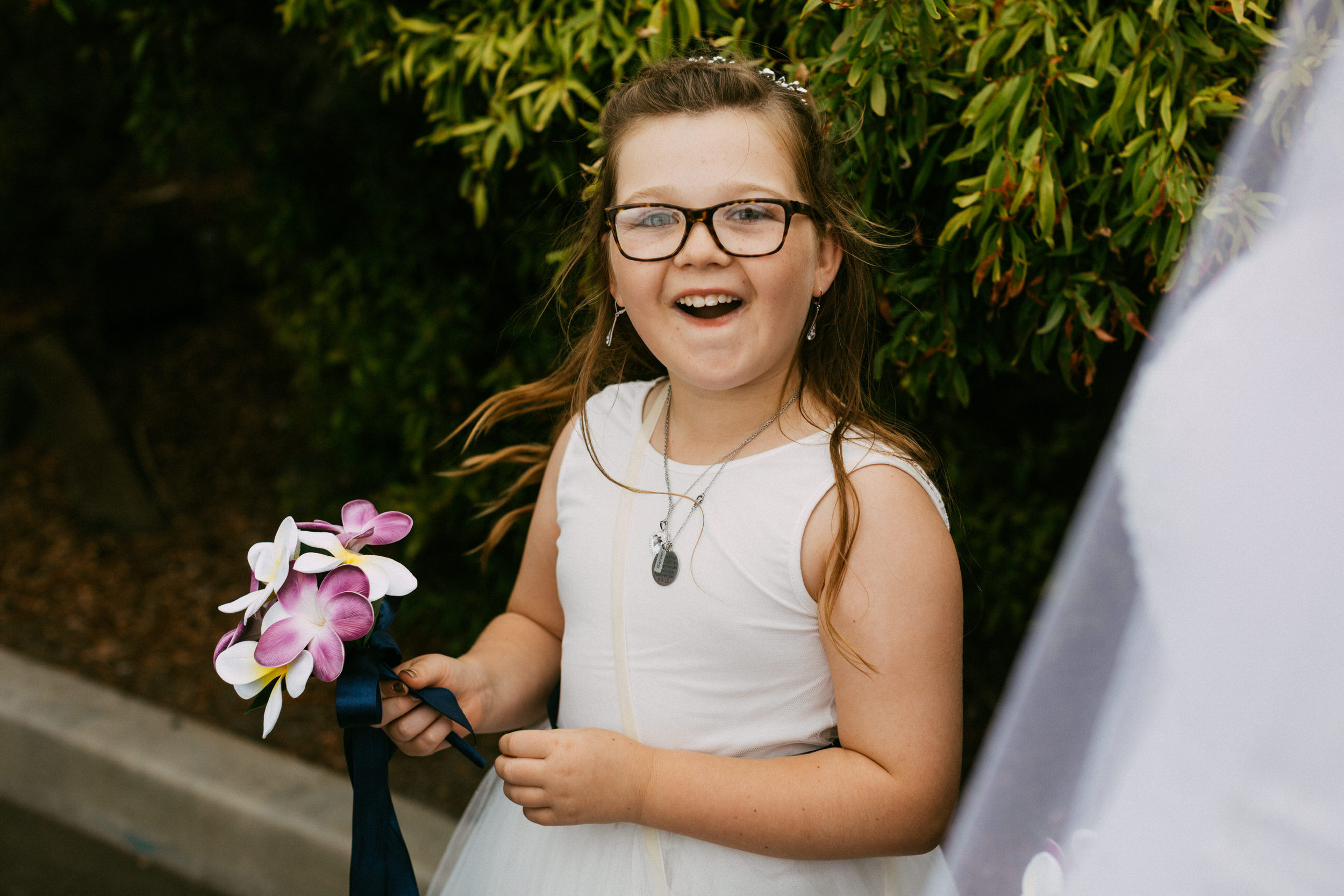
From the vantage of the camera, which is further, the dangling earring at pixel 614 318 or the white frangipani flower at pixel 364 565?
the dangling earring at pixel 614 318

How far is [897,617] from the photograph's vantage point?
3.70 ft

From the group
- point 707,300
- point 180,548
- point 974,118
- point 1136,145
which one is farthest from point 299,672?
point 180,548

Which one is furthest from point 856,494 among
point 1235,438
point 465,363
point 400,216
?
point 400,216

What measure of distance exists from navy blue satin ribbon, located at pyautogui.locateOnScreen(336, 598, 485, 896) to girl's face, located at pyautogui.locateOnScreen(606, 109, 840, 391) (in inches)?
20.3

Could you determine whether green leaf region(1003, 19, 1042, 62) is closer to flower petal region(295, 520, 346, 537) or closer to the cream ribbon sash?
the cream ribbon sash

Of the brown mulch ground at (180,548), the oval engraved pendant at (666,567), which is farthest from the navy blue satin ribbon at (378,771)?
the brown mulch ground at (180,548)

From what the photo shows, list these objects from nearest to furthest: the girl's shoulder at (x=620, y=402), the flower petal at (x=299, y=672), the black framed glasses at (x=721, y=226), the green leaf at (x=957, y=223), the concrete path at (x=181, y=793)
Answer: the flower petal at (x=299, y=672) < the black framed glasses at (x=721, y=226) < the green leaf at (x=957, y=223) < the girl's shoulder at (x=620, y=402) < the concrete path at (x=181, y=793)

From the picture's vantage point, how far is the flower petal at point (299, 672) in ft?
3.55

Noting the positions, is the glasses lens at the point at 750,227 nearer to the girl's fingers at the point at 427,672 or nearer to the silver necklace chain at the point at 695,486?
the silver necklace chain at the point at 695,486

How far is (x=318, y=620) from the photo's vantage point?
3.72 feet

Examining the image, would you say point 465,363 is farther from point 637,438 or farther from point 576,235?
point 637,438

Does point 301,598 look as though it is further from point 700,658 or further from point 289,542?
point 700,658

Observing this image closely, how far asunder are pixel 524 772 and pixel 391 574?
288 mm

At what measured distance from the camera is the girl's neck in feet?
4.36
